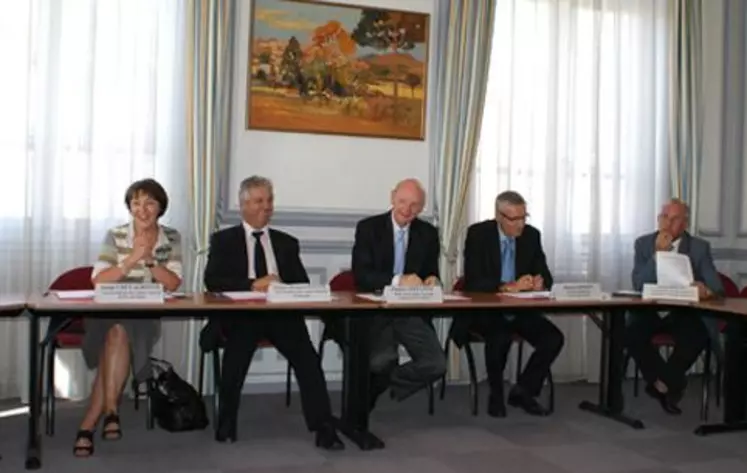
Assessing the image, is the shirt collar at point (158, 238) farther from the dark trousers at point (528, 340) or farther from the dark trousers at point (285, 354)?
the dark trousers at point (528, 340)

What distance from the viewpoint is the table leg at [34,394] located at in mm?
3674

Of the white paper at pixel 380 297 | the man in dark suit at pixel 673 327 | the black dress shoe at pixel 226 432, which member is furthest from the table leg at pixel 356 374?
the man in dark suit at pixel 673 327

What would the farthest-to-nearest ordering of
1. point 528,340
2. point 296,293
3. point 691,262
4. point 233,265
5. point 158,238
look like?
point 691,262, point 528,340, point 233,265, point 158,238, point 296,293

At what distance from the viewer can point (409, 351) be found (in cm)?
474

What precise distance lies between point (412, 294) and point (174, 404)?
134 cm

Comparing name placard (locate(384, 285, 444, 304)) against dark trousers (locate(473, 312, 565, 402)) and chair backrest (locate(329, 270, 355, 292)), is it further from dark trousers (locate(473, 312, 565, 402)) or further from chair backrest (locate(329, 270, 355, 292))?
Result: chair backrest (locate(329, 270, 355, 292))

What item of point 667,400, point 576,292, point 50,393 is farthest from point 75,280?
point 667,400

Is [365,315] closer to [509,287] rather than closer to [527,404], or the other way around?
[509,287]

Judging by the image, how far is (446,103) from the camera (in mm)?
6035

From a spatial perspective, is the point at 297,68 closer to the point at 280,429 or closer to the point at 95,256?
the point at 95,256

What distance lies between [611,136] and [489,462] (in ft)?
11.1

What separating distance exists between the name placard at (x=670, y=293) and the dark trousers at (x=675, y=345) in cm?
32

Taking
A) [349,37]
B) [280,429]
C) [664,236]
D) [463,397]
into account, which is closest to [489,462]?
[280,429]

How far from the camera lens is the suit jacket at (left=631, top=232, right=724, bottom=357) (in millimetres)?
5516
